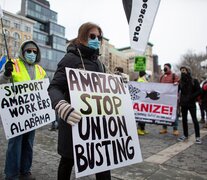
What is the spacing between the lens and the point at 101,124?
196 cm

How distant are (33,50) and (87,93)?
1595 millimetres

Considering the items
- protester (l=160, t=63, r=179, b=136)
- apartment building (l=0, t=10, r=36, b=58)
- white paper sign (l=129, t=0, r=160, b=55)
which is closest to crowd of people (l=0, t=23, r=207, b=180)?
white paper sign (l=129, t=0, r=160, b=55)

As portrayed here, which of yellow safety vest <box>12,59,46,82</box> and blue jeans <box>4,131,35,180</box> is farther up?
yellow safety vest <box>12,59,46,82</box>

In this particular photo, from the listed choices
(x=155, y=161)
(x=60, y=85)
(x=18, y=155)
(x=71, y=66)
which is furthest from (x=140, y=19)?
(x=155, y=161)

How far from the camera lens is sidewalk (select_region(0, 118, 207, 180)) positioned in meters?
3.35

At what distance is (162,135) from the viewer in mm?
6625

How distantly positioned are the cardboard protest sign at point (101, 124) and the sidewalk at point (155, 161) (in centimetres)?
138

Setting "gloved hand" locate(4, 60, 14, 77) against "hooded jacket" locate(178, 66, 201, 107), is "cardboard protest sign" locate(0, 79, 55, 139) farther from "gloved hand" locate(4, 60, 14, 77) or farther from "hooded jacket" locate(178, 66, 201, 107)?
"hooded jacket" locate(178, 66, 201, 107)

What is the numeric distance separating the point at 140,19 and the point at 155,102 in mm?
3857

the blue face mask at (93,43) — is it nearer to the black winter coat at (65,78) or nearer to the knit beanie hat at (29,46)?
the black winter coat at (65,78)

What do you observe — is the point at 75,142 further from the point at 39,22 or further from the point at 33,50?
the point at 39,22

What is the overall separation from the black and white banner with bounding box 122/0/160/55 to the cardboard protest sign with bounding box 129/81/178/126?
3584 mm

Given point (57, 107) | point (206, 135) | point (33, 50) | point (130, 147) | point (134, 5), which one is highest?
point (134, 5)

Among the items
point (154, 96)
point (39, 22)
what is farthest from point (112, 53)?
point (154, 96)
